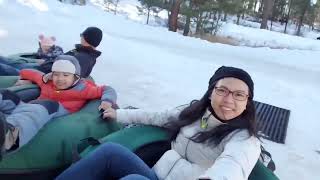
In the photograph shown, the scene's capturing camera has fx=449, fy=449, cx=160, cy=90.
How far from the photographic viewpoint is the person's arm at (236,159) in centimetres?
198

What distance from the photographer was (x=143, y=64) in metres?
6.96

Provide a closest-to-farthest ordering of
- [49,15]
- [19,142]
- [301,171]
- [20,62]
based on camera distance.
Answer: [19,142]
[301,171]
[20,62]
[49,15]

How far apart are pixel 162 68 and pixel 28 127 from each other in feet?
14.2

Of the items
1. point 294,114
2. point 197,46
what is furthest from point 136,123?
point 197,46

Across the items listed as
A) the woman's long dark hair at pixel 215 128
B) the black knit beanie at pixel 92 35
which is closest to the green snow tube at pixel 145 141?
the woman's long dark hair at pixel 215 128

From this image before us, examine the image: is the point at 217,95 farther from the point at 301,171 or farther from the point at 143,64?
the point at 143,64

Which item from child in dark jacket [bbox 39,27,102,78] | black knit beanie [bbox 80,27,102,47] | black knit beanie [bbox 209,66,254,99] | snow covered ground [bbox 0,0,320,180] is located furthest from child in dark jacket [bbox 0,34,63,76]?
black knit beanie [bbox 209,66,254,99]

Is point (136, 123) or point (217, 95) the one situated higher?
point (217, 95)

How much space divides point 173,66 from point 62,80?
12.8ft

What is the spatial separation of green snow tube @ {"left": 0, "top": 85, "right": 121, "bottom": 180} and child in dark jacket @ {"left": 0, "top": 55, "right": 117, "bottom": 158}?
72mm

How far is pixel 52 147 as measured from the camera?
279 centimetres

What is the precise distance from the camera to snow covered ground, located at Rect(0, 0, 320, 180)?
4707 millimetres

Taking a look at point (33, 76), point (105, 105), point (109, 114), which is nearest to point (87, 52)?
point (33, 76)

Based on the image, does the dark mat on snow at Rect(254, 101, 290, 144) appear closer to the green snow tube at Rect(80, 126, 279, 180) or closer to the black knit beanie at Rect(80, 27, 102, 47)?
the green snow tube at Rect(80, 126, 279, 180)
